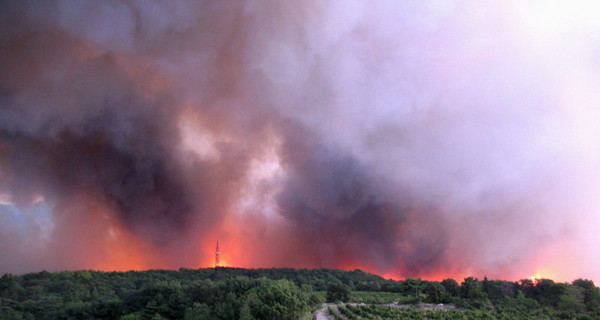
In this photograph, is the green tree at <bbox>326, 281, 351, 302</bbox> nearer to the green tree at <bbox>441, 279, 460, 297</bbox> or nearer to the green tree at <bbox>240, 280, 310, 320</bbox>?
the green tree at <bbox>441, 279, 460, 297</bbox>

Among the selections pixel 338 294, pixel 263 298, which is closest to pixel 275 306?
pixel 263 298

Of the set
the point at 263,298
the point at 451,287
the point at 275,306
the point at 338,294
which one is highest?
the point at 451,287

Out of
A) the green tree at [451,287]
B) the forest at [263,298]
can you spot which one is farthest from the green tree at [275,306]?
the green tree at [451,287]

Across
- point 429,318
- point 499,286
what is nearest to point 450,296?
point 499,286

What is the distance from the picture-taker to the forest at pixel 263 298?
187ft

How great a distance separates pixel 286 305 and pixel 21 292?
7774 cm

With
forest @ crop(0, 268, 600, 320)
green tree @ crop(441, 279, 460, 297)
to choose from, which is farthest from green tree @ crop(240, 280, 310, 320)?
green tree @ crop(441, 279, 460, 297)

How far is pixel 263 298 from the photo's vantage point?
4922 cm

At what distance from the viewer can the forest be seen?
57062mm

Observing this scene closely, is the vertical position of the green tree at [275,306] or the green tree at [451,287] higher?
the green tree at [451,287]

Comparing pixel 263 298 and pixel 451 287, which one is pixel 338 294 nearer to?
pixel 451 287

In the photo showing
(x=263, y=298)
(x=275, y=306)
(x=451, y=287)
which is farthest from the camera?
(x=451, y=287)

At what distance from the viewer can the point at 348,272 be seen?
157125mm

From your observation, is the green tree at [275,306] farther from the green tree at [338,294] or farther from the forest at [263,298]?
the green tree at [338,294]
